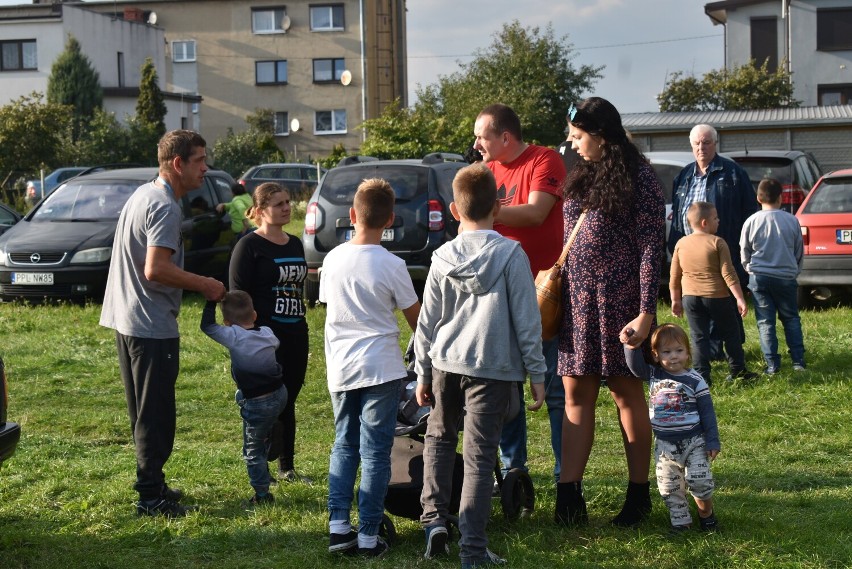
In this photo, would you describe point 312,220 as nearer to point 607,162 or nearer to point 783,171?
point 783,171

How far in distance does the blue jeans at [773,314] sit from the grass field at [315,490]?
8.8 inches

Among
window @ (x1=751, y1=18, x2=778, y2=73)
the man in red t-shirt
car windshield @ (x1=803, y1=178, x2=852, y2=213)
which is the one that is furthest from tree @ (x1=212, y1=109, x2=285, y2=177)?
the man in red t-shirt

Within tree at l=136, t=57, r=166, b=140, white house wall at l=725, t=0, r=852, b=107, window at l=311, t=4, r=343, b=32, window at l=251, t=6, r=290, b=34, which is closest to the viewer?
white house wall at l=725, t=0, r=852, b=107

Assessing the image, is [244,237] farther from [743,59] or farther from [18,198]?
[743,59]

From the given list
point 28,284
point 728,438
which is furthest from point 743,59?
point 728,438

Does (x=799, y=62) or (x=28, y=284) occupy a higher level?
(x=799, y=62)

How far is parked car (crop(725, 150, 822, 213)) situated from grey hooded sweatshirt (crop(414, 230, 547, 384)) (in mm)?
10835

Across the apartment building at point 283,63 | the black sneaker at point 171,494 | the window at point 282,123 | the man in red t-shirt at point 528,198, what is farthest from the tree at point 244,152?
the man in red t-shirt at point 528,198

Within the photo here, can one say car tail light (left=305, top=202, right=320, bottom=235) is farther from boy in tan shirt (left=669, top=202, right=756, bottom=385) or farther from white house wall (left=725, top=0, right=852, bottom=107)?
white house wall (left=725, top=0, right=852, bottom=107)

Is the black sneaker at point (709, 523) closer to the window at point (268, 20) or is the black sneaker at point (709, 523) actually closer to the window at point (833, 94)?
the window at point (833, 94)

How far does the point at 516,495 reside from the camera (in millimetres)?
5629

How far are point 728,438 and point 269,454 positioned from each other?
3212 mm

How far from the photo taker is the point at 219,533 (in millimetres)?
5676

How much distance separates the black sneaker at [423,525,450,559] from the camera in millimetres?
5047
